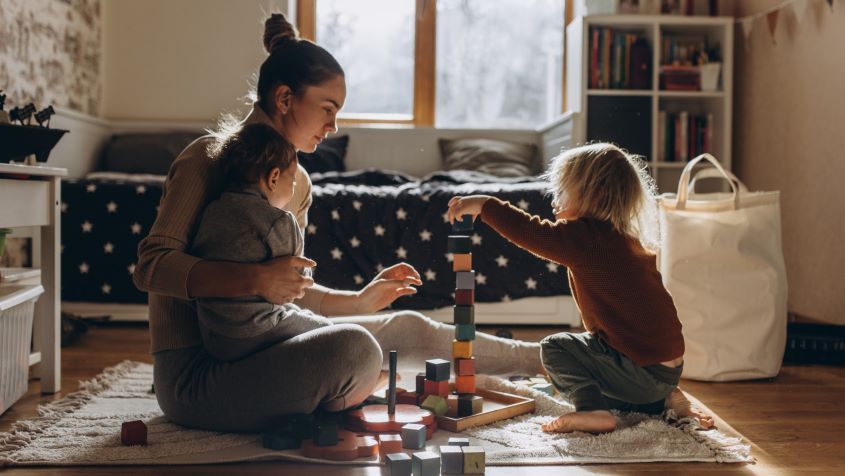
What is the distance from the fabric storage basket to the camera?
1629mm

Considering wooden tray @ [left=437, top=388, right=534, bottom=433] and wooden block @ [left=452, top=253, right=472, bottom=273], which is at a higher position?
wooden block @ [left=452, top=253, right=472, bottom=273]

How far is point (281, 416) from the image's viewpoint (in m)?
1.40

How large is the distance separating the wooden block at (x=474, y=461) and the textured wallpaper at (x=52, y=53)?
7.05 feet

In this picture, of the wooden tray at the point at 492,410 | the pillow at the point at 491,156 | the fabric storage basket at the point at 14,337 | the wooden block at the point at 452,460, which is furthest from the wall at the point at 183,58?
the wooden block at the point at 452,460

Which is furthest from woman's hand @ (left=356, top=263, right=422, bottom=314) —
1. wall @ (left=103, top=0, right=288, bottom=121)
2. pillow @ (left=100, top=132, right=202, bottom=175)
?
wall @ (left=103, top=0, right=288, bottom=121)

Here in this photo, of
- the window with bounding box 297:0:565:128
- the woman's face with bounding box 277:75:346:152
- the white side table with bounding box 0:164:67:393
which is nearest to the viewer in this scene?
the woman's face with bounding box 277:75:346:152

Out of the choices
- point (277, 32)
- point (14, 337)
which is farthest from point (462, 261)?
point (14, 337)

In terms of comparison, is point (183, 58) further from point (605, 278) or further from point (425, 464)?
point (425, 464)

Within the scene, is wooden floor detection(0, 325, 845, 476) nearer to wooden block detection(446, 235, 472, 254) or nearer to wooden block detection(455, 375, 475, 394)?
wooden block detection(455, 375, 475, 394)

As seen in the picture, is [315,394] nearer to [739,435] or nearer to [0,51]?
[739,435]

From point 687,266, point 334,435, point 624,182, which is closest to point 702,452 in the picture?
point 624,182

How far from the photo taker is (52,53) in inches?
123

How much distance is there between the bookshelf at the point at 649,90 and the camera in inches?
136

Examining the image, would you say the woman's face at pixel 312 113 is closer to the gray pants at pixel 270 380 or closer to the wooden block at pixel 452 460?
the gray pants at pixel 270 380
